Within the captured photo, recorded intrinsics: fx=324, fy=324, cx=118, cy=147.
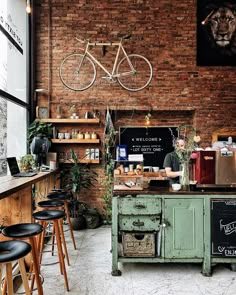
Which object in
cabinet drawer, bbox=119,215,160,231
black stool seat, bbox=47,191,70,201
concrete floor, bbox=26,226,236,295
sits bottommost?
concrete floor, bbox=26,226,236,295

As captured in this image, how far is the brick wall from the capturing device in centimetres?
622

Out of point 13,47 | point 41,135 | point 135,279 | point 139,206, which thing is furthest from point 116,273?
point 13,47

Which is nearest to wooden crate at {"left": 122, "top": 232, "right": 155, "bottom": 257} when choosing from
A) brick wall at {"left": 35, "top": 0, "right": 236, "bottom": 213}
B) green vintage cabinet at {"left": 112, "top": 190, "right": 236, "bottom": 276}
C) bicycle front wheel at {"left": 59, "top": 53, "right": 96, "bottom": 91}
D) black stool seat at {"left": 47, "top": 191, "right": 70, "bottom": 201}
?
green vintage cabinet at {"left": 112, "top": 190, "right": 236, "bottom": 276}

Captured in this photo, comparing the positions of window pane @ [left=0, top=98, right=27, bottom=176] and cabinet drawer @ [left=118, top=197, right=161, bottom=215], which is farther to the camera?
window pane @ [left=0, top=98, right=27, bottom=176]

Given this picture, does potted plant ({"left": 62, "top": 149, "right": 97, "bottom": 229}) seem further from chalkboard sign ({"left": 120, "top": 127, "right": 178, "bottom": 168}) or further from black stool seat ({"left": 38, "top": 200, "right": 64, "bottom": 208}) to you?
black stool seat ({"left": 38, "top": 200, "right": 64, "bottom": 208})

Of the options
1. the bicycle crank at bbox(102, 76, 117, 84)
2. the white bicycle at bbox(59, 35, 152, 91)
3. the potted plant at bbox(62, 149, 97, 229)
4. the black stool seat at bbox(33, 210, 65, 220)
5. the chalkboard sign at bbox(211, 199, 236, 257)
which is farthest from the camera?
the white bicycle at bbox(59, 35, 152, 91)

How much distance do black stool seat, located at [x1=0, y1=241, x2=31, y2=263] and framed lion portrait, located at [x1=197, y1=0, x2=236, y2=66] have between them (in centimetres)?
524

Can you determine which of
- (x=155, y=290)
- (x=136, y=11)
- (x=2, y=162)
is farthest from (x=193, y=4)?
(x=155, y=290)

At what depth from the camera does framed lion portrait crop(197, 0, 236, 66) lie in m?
6.28

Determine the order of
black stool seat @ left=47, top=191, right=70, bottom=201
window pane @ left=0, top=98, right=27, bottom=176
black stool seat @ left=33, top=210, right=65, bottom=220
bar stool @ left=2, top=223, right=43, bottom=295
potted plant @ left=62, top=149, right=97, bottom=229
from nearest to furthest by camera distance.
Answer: bar stool @ left=2, top=223, right=43, bottom=295 → black stool seat @ left=33, top=210, right=65, bottom=220 → black stool seat @ left=47, top=191, right=70, bottom=201 → window pane @ left=0, top=98, right=27, bottom=176 → potted plant @ left=62, top=149, right=97, bottom=229

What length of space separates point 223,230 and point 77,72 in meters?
4.09

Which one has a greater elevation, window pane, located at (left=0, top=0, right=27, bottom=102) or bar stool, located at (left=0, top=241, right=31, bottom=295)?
window pane, located at (left=0, top=0, right=27, bottom=102)

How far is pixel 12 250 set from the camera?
201 cm

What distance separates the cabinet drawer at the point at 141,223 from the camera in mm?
3443
